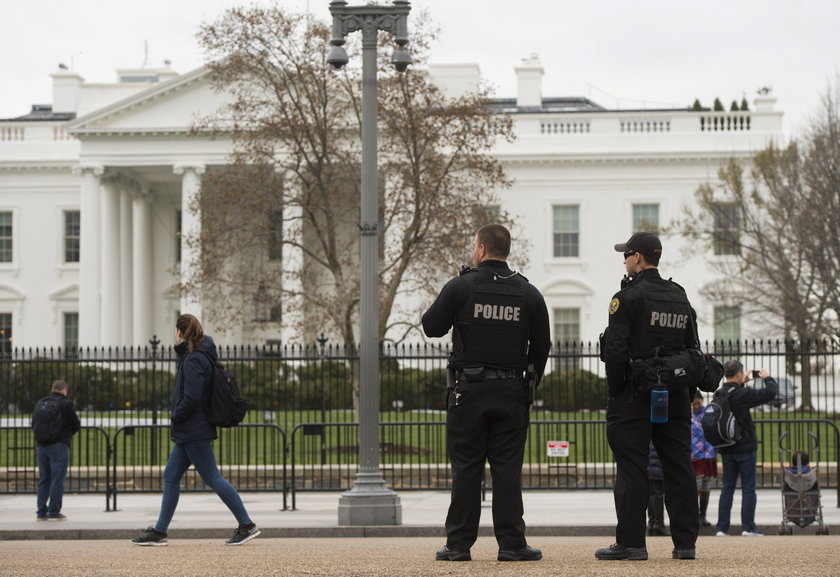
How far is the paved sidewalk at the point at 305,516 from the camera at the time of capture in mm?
14062

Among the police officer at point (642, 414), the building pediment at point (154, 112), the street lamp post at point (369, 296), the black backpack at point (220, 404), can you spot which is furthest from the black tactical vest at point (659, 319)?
the building pediment at point (154, 112)

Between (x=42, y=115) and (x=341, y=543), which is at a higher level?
(x=42, y=115)

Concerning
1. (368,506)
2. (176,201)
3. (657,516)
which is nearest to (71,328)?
(176,201)

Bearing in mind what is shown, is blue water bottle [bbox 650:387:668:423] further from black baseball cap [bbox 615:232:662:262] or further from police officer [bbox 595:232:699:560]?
black baseball cap [bbox 615:232:662:262]

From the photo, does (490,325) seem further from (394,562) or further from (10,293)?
(10,293)

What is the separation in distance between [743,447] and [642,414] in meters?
5.29

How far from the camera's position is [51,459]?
1562cm

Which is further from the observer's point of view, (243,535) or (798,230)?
(798,230)

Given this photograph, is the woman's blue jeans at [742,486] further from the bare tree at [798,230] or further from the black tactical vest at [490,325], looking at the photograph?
the bare tree at [798,230]

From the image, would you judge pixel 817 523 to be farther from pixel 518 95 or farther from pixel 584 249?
pixel 518 95

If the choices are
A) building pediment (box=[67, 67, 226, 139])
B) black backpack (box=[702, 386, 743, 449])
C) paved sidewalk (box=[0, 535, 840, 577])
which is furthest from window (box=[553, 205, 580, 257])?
paved sidewalk (box=[0, 535, 840, 577])

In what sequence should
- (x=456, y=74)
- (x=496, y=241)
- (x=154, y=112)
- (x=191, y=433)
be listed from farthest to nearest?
(x=456, y=74) → (x=154, y=112) → (x=191, y=433) → (x=496, y=241)

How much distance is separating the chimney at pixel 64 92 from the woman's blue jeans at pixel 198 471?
54.1 metres

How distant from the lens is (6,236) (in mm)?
58094
